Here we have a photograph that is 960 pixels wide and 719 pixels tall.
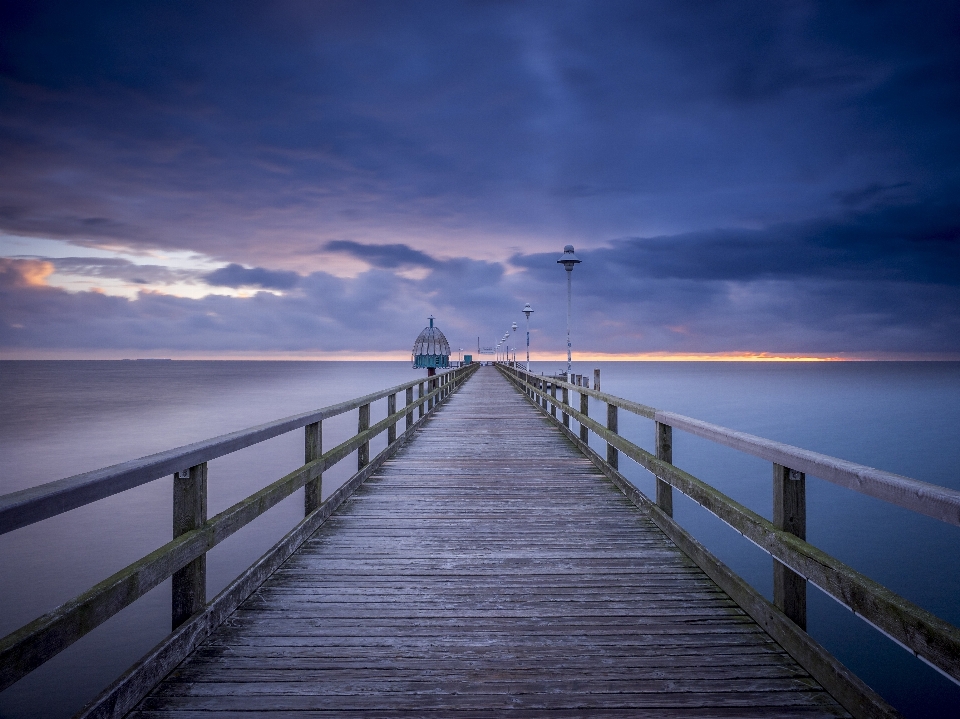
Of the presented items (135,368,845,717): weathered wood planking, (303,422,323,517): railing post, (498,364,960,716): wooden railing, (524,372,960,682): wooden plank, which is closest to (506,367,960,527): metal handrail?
(498,364,960,716): wooden railing

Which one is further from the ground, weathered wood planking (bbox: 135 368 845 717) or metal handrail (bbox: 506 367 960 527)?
metal handrail (bbox: 506 367 960 527)

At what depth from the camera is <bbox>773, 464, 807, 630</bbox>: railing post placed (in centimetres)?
283

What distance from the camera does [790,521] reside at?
2.85 m

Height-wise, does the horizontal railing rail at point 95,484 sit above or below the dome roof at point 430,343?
below

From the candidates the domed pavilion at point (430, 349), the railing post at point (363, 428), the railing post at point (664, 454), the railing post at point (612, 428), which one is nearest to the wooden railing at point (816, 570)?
the railing post at point (664, 454)

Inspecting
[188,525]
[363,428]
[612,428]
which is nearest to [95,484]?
[188,525]

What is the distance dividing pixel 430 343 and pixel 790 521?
10056 centimetres

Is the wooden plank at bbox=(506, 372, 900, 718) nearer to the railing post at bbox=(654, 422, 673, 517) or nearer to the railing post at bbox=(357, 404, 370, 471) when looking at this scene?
the railing post at bbox=(654, 422, 673, 517)

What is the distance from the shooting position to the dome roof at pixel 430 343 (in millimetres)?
102531

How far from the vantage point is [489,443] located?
413 inches

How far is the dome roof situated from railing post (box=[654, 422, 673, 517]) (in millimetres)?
96613

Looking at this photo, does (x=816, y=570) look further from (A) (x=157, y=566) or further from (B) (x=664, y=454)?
(A) (x=157, y=566)

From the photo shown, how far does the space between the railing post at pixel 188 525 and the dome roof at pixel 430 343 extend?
323 ft

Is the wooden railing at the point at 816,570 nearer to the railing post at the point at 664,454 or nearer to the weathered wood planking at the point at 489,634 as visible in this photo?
the weathered wood planking at the point at 489,634
